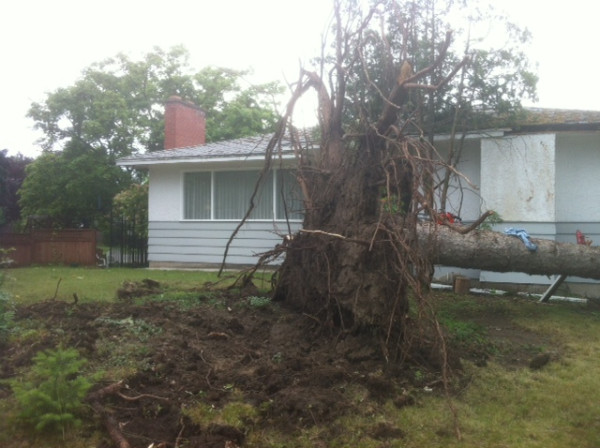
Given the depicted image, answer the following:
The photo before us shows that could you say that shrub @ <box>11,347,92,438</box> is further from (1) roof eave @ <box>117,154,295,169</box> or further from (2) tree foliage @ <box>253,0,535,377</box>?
(1) roof eave @ <box>117,154,295,169</box>

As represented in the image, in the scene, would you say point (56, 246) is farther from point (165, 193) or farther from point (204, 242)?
point (204, 242)

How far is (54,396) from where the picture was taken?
4258mm

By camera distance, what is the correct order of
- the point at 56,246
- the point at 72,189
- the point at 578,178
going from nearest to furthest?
the point at 578,178
the point at 56,246
the point at 72,189

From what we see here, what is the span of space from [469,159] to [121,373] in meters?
9.63

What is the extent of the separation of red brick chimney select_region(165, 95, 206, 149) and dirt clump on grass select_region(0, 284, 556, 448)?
461 inches

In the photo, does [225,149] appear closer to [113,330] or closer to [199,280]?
[199,280]

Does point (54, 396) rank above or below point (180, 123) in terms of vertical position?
below

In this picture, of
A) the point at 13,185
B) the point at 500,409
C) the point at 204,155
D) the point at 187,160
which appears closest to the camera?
the point at 500,409

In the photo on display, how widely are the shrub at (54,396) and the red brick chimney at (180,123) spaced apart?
582 inches

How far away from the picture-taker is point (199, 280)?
12.1 meters

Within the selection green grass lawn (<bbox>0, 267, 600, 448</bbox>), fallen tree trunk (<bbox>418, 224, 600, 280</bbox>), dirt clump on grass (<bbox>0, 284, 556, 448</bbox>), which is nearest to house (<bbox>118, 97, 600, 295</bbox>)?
fallen tree trunk (<bbox>418, 224, 600, 280</bbox>)

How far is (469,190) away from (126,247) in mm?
11463

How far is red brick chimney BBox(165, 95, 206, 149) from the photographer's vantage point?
1859 centimetres

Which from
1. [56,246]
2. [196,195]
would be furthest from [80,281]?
[56,246]
